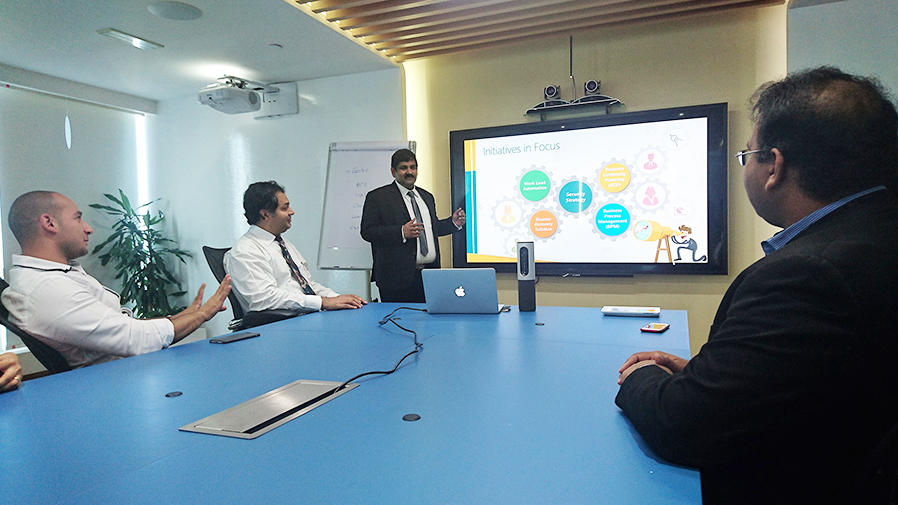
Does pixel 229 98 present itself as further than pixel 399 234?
Yes

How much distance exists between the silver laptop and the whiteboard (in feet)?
7.43

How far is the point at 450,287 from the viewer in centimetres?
257

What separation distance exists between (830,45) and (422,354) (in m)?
3.70

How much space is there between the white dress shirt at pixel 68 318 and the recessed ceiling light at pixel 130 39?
2.66 meters

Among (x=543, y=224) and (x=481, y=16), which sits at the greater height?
(x=481, y=16)

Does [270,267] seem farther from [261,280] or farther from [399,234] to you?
[399,234]

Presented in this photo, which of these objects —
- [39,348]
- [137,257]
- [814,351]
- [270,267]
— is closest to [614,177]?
[270,267]

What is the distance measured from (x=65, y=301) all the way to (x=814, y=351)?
6.97 feet

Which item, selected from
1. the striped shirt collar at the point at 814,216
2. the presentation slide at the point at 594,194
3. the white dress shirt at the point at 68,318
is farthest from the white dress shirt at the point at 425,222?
the striped shirt collar at the point at 814,216

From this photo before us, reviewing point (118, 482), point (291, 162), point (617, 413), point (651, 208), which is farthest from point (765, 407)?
point (291, 162)

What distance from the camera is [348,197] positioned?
488 centimetres

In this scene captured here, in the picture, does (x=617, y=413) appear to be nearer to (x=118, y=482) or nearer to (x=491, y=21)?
(x=118, y=482)

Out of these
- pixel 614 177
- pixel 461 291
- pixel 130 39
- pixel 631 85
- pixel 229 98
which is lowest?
pixel 461 291

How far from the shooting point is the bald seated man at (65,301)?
179 cm
